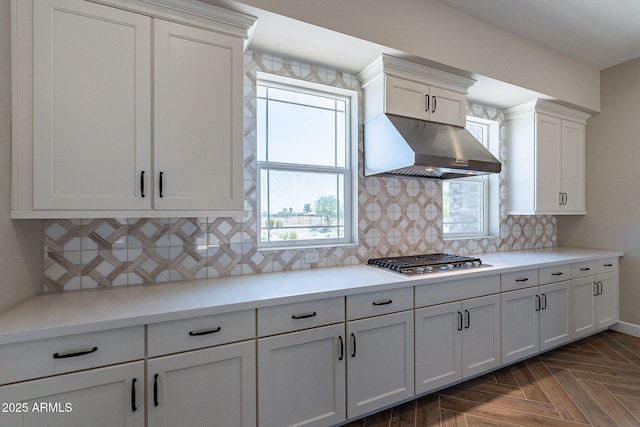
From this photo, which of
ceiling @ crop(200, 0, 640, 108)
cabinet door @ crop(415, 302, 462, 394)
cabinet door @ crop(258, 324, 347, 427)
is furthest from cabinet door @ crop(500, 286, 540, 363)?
ceiling @ crop(200, 0, 640, 108)

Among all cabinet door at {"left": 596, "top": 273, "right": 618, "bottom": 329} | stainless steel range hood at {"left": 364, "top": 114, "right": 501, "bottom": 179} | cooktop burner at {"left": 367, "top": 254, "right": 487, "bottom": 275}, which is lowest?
cabinet door at {"left": 596, "top": 273, "right": 618, "bottom": 329}

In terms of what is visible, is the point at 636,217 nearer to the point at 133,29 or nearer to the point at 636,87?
the point at 636,87

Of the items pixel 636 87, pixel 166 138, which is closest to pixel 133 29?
pixel 166 138

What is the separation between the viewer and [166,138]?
1622mm

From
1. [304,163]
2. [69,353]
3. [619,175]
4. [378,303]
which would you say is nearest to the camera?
[69,353]

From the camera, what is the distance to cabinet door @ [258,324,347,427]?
5.12ft

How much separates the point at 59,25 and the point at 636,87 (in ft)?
16.5

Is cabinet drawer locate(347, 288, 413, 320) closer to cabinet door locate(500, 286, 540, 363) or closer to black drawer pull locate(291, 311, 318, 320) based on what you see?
black drawer pull locate(291, 311, 318, 320)

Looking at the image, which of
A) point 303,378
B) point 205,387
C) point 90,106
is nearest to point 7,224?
point 90,106

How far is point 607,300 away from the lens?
3264mm

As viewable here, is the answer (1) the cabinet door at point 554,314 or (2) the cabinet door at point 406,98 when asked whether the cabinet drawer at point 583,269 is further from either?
(2) the cabinet door at point 406,98

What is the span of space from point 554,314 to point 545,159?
1629 millimetres

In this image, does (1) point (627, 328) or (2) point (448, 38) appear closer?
(2) point (448, 38)

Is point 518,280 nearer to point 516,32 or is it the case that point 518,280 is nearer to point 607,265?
point 607,265
